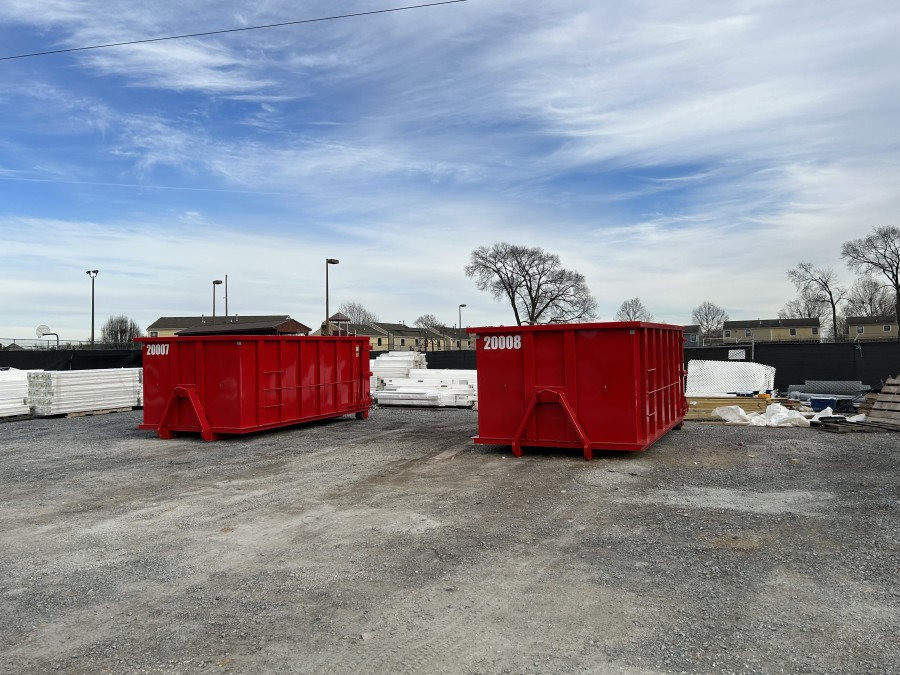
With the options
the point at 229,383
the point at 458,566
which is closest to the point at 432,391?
the point at 229,383

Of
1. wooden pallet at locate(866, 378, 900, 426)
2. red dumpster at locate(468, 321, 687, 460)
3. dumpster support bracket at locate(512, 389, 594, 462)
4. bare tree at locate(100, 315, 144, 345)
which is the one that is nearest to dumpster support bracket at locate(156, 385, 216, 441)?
red dumpster at locate(468, 321, 687, 460)

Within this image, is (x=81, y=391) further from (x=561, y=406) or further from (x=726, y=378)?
(x=726, y=378)

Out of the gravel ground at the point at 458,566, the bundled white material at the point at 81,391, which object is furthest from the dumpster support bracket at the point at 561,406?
the bundled white material at the point at 81,391

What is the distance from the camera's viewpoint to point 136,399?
19.3m

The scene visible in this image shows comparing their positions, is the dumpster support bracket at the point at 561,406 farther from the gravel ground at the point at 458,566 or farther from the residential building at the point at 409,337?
the residential building at the point at 409,337

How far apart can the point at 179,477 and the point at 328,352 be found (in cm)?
612

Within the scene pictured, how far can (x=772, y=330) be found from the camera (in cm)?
9912

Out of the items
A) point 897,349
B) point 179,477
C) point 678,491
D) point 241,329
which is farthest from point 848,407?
point 241,329

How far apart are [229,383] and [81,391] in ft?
25.3

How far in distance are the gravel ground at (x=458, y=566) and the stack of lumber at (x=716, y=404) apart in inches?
203

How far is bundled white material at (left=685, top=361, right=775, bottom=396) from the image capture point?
18078 millimetres

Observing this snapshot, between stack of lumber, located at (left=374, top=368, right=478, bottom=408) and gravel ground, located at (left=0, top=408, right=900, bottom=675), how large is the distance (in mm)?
9416

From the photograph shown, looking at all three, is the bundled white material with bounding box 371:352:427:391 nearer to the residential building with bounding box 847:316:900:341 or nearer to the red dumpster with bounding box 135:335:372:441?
the red dumpster with bounding box 135:335:372:441

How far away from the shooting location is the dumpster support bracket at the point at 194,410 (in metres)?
12.7
